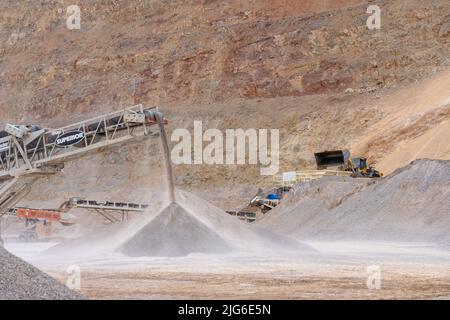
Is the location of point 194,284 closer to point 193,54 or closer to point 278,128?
point 278,128

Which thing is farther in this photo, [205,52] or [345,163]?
[205,52]

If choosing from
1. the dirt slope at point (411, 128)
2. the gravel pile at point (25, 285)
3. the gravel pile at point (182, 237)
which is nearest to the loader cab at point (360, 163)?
the dirt slope at point (411, 128)

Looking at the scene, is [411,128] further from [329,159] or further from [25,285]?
[25,285]

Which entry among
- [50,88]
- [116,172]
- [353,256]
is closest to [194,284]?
[353,256]

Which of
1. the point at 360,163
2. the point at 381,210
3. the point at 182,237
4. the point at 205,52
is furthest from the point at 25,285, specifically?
the point at 205,52

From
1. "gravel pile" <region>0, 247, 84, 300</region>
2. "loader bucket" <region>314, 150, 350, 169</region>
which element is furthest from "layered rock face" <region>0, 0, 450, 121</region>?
"gravel pile" <region>0, 247, 84, 300</region>

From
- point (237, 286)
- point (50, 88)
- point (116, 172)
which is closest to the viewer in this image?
point (237, 286)

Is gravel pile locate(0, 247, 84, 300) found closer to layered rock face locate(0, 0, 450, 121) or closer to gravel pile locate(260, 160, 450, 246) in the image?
gravel pile locate(260, 160, 450, 246)
